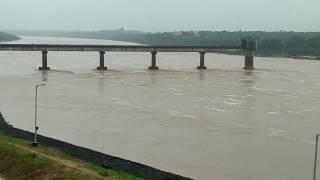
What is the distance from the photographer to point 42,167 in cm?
1309

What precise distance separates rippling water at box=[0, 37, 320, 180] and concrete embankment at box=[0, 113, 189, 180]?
0.89m

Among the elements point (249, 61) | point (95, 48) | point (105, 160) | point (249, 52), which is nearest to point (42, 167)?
point (105, 160)

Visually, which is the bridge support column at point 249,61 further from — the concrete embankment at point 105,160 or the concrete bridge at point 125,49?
the concrete embankment at point 105,160

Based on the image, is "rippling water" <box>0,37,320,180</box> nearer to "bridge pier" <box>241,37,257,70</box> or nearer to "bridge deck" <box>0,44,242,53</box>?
"bridge deck" <box>0,44,242,53</box>

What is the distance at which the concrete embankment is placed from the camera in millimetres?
14235

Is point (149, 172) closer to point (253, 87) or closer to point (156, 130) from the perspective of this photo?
point (156, 130)

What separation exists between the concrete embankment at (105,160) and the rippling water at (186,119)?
0.89 metres

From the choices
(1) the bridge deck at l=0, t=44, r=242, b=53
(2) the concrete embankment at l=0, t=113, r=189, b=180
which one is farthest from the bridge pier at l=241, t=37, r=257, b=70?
(2) the concrete embankment at l=0, t=113, r=189, b=180

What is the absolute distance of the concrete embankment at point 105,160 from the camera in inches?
560

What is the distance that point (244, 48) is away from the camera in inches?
2628

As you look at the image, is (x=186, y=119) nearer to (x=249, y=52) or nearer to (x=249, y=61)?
(x=249, y=61)

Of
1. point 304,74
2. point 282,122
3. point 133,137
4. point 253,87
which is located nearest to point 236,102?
point 282,122

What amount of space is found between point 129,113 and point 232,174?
40.4 ft

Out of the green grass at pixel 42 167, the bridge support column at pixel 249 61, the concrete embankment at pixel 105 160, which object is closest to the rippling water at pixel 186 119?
the concrete embankment at pixel 105 160
